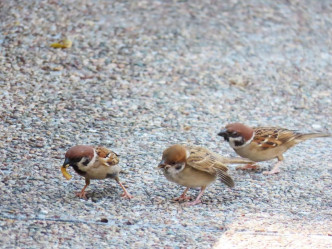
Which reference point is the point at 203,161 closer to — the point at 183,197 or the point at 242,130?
the point at 183,197

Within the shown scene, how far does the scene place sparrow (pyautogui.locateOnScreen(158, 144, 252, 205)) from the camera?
5.98m

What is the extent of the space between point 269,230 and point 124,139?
2488 millimetres

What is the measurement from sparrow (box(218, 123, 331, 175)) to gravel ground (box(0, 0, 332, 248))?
0.22 meters

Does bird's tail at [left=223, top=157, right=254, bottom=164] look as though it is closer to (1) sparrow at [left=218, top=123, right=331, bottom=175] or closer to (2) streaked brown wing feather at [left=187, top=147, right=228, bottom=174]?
(1) sparrow at [left=218, top=123, right=331, bottom=175]

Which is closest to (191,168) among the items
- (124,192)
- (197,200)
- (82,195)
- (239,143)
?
(197,200)

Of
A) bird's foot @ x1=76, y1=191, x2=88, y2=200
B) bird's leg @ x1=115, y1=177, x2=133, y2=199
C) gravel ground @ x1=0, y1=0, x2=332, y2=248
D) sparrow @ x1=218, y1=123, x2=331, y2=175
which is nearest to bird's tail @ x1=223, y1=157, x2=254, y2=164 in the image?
sparrow @ x1=218, y1=123, x2=331, y2=175

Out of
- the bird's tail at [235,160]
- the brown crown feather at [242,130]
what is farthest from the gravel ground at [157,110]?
the brown crown feather at [242,130]

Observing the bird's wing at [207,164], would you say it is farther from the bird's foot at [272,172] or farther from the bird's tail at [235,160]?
the bird's foot at [272,172]

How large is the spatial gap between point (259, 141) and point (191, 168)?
4.26 feet

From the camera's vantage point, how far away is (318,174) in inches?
285

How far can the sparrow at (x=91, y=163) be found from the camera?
5.88 meters

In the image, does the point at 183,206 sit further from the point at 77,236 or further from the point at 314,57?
the point at 314,57

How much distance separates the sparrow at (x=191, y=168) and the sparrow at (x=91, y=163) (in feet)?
1.47

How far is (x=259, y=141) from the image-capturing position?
711 centimetres
